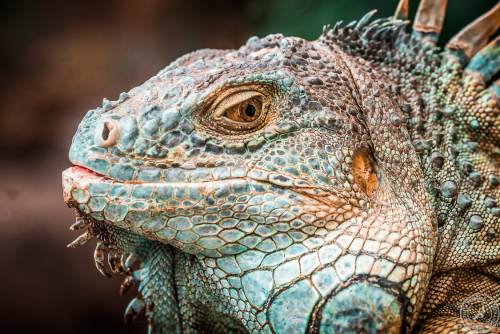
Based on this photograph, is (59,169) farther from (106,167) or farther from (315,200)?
(315,200)

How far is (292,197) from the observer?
1.56m

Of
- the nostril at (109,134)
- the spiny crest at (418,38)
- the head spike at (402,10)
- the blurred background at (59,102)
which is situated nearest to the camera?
the nostril at (109,134)

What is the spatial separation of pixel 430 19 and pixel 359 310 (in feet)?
4.80

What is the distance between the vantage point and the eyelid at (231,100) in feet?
5.39

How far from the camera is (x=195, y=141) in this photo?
5.26 feet

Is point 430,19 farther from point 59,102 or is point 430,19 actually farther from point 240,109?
point 59,102

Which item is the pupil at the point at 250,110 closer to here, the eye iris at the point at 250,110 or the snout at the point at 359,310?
the eye iris at the point at 250,110

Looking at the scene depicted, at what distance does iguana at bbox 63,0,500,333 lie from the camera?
1.51m

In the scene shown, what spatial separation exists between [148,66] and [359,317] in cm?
277

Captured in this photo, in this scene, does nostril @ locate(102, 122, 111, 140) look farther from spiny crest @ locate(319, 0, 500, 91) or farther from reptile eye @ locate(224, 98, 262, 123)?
spiny crest @ locate(319, 0, 500, 91)

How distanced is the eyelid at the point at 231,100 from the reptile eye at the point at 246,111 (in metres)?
0.01

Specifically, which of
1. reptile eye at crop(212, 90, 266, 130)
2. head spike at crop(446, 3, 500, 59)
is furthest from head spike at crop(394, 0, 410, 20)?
reptile eye at crop(212, 90, 266, 130)

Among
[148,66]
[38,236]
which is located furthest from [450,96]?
[38,236]

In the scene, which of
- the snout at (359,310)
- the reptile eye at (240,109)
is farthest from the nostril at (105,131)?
the snout at (359,310)
